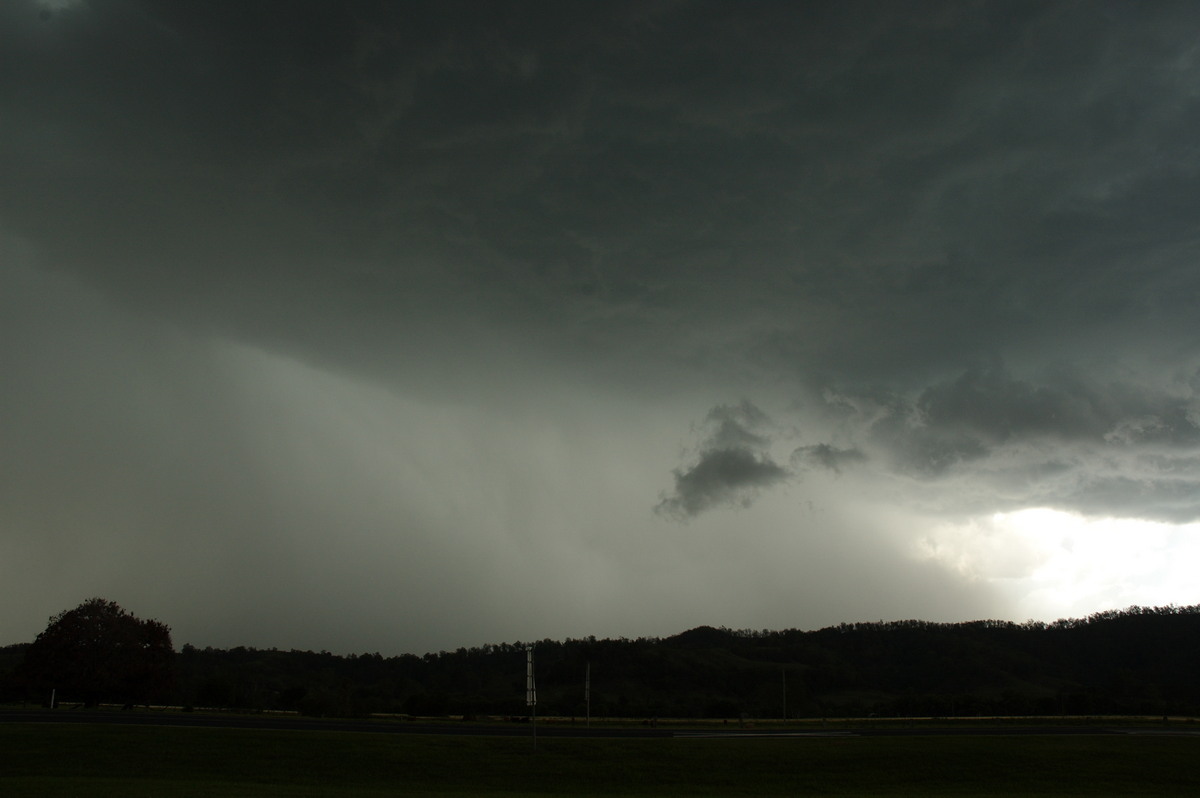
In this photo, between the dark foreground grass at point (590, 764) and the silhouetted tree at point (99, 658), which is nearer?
the dark foreground grass at point (590, 764)

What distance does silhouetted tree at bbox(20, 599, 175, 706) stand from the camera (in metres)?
73.8

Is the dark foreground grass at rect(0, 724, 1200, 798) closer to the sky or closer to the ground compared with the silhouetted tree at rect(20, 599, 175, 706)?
closer to the ground

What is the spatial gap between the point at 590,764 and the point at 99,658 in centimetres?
5676

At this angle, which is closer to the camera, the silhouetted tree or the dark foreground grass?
the dark foreground grass

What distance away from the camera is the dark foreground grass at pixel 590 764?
38.4 metres

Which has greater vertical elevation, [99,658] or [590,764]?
[99,658]

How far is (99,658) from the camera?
74.9 metres

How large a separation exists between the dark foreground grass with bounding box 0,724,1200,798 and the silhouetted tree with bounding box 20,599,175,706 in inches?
1180

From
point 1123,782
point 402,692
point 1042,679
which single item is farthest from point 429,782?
point 1042,679

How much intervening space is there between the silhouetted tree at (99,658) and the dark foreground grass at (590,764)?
2997 centimetres

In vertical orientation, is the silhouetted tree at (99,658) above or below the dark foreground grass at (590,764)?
above

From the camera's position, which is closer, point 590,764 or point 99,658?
point 590,764

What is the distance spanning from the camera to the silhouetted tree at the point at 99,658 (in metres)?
73.8

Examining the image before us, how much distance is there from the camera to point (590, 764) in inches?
1726
